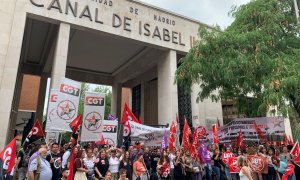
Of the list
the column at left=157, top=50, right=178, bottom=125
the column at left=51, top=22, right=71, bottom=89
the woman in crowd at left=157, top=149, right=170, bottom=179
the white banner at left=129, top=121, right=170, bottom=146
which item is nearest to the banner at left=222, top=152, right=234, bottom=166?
the woman in crowd at left=157, top=149, right=170, bottom=179

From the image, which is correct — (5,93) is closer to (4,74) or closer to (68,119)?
(4,74)

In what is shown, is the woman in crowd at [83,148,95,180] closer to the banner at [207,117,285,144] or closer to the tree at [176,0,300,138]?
the tree at [176,0,300,138]

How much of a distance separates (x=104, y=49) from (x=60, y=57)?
20.6 ft

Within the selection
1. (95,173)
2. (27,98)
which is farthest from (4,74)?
(27,98)

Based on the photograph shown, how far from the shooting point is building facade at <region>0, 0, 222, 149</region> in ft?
42.4

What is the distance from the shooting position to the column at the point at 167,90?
16237mm

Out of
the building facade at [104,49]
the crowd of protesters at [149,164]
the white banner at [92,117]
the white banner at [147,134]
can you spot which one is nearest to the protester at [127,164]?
the crowd of protesters at [149,164]

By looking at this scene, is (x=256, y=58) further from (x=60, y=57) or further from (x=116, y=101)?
(x=116, y=101)

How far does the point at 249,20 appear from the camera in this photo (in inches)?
517

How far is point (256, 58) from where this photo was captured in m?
11.3

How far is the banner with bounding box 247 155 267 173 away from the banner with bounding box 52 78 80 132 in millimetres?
6480

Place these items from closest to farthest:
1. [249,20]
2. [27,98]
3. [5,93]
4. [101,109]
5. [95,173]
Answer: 1. [95,173]
2. [101,109]
3. [5,93]
4. [249,20]
5. [27,98]

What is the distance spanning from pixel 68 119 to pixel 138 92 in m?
16.6

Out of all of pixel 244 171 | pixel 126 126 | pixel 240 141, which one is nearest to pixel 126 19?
pixel 126 126
